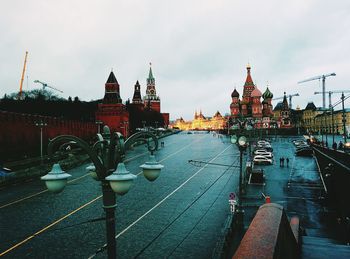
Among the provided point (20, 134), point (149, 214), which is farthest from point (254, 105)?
point (149, 214)

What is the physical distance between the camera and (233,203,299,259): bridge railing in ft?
16.0

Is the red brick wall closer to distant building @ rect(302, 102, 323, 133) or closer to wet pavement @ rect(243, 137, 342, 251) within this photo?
wet pavement @ rect(243, 137, 342, 251)

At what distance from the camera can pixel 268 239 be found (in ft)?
17.4

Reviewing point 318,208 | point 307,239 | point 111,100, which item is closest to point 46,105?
point 111,100

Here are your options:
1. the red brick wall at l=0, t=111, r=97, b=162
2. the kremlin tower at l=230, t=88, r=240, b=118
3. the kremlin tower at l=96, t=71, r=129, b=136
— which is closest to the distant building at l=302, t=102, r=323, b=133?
the kremlin tower at l=230, t=88, r=240, b=118

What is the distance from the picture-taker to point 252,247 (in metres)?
5.05

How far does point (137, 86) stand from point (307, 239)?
140910 mm

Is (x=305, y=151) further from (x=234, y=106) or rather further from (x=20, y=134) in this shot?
(x=234, y=106)

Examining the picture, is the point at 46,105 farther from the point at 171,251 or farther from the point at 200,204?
the point at 171,251

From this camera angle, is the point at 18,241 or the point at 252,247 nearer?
the point at 252,247

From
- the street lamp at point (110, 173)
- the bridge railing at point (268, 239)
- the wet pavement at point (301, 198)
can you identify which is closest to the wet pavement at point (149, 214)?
A: the wet pavement at point (301, 198)

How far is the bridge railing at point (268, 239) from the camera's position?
4883 millimetres

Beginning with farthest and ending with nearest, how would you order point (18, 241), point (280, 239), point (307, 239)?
point (18, 241) < point (307, 239) < point (280, 239)

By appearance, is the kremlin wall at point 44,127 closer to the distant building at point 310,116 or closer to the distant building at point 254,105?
the distant building at point 254,105
